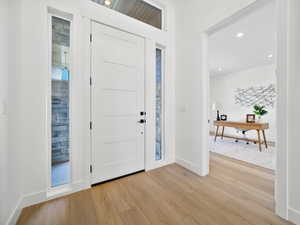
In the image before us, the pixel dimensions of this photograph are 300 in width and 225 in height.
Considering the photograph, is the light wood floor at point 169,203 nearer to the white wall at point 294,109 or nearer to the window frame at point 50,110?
the window frame at point 50,110

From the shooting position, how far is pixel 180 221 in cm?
133

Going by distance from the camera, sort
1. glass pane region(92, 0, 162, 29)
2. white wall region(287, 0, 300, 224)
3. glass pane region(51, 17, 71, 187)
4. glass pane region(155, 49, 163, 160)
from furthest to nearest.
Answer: glass pane region(155, 49, 163, 160) < glass pane region(92, 0, 162, 29) < glass pane region(51, 17, 71, 187) < white wall region(287, 0, 300, 224)

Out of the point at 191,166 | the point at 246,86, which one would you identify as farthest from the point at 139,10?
the point at 246,86

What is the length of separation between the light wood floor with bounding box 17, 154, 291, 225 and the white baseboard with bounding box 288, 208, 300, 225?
0.08 metres

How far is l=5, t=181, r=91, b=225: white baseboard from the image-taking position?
130cm

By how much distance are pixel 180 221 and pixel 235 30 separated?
3.49 meters

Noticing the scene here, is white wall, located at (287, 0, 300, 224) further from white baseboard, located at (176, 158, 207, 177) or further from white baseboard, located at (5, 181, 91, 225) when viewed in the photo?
white baseboard, located at (5, 181, 91, 225)

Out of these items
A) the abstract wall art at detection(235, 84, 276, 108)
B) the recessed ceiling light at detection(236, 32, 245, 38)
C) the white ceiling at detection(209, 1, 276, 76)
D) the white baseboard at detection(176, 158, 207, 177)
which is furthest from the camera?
the abstract wall art at detection(235, 84, 276, 108)

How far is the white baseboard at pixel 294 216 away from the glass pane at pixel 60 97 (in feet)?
8.28

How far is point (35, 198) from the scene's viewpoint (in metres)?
1.57

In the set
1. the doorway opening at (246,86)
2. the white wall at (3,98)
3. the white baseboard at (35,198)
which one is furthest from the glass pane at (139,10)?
the white baseboard at (35,198)

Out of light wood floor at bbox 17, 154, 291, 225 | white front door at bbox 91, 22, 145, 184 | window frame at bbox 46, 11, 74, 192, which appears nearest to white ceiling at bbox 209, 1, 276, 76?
white front door at bbox 91, 22, 145, 184

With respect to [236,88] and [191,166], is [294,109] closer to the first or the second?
[191,166]

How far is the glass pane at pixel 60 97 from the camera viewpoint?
71.4 inches
